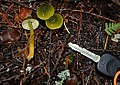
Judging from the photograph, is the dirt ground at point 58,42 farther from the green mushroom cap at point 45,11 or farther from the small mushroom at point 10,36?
the green mushroom cap at point 45,11

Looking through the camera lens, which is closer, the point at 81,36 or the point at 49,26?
the point at 49,26

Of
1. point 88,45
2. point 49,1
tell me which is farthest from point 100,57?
point 49,1

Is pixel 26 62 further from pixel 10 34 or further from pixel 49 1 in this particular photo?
pixel 49 1

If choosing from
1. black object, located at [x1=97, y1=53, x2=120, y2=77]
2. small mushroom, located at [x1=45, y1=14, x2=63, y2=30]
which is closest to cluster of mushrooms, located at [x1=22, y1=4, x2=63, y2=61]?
small mushroom, located at [x1=45, y1=14, x2=63, y2=30]

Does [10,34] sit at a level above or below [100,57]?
above

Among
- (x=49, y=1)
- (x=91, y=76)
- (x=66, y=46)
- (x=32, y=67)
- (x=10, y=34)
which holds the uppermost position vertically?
(x=49, y=1)

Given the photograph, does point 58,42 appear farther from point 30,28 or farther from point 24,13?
point 24,13
